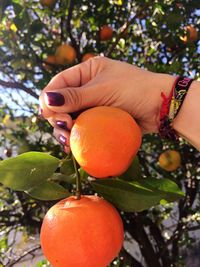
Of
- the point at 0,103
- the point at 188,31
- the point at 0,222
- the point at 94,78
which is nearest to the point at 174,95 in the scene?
the point at 94,78

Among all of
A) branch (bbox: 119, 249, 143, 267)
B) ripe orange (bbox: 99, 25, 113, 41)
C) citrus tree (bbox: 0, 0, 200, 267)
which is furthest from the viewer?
ripe orange (bbox: 99, 25, 113, 41)

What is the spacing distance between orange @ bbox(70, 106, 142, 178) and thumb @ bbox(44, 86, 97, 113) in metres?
0.06

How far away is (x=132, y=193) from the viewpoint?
76 cm

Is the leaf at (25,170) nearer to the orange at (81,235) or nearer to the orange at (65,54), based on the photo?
the orange at (81,235)

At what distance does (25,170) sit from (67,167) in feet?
0.33

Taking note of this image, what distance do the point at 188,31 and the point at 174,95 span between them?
1.44 metres

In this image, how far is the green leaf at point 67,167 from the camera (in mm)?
825

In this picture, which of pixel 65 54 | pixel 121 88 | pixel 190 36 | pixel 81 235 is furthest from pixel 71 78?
pixel 190 36

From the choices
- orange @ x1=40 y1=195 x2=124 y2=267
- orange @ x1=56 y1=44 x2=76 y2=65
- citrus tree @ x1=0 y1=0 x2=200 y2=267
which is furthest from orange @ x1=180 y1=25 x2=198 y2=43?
orange @ x1=40 y1=195 x2=124 y2=267

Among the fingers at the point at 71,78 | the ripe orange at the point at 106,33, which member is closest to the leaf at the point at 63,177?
the fingers at the point at 71,78

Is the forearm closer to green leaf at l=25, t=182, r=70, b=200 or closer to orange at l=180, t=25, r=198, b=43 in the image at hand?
green leaf at l=25, t=182, r=70, b=200

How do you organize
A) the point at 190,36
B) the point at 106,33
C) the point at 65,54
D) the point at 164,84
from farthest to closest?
the point at 106,33, the point at 190,36, the point at 65,54, the point at 164,84

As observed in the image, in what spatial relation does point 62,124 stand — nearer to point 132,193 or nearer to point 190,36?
point 132,193

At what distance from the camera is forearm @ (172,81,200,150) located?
896 mm
